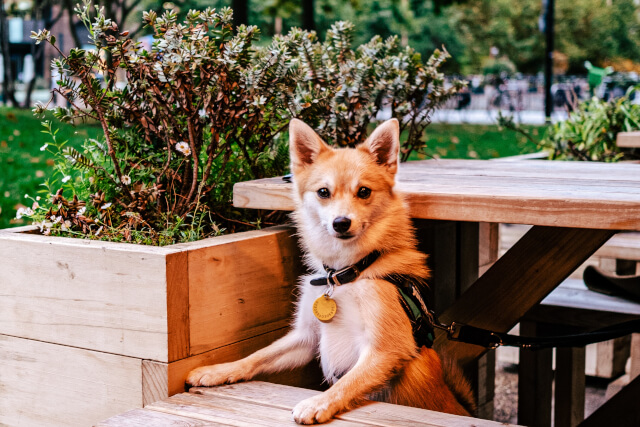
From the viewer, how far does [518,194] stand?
7.85 ft

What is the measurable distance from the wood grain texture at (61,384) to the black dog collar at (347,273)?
0.72 metres

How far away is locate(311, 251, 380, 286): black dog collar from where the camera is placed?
2.56 metres

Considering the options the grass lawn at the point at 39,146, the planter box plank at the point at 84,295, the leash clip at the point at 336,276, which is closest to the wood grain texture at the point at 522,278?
the leash clip at the point at 336,276

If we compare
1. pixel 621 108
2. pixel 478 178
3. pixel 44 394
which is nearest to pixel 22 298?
pixel 44 394

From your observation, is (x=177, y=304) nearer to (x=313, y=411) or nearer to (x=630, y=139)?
(x=313, y=411)

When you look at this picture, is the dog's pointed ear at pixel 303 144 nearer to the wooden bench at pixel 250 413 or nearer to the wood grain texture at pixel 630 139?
the wooden bench at pixel 250 413

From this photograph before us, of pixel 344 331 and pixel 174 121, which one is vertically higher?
pixel 174 121

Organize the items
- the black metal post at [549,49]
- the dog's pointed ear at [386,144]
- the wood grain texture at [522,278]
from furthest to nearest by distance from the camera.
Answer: the black metal post at [549,49] → the wood grain texture at [522,278] → the dog's pointed ear at [386,144]

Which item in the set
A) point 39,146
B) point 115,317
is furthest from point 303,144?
point 39,146

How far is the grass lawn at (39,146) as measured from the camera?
227 inches

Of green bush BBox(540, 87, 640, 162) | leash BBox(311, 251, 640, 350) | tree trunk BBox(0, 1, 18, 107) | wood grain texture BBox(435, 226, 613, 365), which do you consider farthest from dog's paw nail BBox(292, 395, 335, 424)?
tree trunk BBox(0, 1, 18, 107)

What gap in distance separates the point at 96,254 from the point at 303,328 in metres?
0.80

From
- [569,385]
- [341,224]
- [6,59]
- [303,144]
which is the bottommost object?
[569,385]

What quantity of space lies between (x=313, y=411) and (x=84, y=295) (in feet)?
3.23
